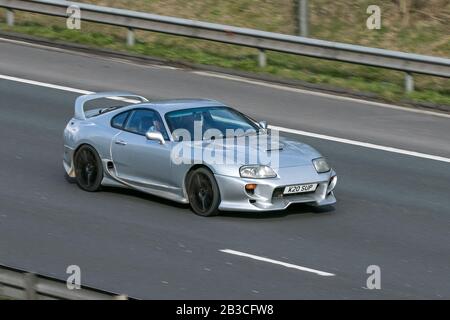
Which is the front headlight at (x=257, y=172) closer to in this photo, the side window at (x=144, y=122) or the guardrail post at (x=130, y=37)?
the side window at (x=144, y=122)

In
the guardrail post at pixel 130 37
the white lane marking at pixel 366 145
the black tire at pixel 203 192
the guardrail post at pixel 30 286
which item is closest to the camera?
the guardrail post at pixel 30 286

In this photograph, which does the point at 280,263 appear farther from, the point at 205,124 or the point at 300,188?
the point at 205,124

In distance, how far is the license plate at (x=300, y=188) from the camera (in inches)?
523

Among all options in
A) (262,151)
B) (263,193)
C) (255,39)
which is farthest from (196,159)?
(255,39)

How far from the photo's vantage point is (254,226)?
13273 millimetres

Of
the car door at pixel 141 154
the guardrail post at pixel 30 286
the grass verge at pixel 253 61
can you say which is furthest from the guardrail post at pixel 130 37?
the guardrail post at pixel 30 286

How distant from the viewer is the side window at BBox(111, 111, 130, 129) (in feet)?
48.2

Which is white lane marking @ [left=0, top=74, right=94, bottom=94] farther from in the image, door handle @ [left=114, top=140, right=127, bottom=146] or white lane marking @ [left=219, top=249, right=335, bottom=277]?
white lane marking @ [left=219, top=249, right=335, bottom=277]

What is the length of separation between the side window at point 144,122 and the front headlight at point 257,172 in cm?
131

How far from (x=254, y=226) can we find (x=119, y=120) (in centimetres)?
266

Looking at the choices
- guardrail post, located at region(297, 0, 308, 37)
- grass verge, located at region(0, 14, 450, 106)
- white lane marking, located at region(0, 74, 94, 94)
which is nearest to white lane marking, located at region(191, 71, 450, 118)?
grass verge, located at region(0, 14, 450, 106)

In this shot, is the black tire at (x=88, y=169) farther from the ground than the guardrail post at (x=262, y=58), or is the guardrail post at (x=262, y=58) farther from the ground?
the guardrail post at (x=262, y=58)

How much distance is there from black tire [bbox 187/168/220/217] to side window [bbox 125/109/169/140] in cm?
84

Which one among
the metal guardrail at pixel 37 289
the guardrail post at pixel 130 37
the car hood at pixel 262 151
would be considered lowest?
the metal guardrail at pixel 37 289
